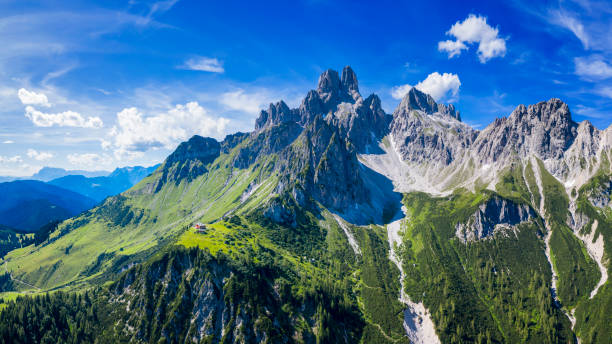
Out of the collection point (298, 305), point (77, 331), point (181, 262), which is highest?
point (181, 262)

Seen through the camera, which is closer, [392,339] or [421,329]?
[392,339]

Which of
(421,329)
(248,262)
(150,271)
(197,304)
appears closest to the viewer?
(197,304)

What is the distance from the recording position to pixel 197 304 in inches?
6309

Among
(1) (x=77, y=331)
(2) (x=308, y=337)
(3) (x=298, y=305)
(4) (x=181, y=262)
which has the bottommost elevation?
(1) (x=77, y=331)

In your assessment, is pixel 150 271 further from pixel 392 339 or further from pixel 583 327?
pixel 583 327

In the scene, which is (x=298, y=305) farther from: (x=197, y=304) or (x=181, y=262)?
(x=181, y=262)

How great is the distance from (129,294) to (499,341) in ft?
825

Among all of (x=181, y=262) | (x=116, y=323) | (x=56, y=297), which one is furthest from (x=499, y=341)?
(x=56, y=297)

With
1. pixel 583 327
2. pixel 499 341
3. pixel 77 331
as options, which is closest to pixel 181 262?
pixel 77 331

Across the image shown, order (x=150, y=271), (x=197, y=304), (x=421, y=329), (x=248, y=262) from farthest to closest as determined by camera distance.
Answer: (x=421, y=329) < (x=248, y=262) < (x=150, y=271) < (x=197, y=304)

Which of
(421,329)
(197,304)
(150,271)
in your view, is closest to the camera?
(197,304)

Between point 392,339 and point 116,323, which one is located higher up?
point 392,339

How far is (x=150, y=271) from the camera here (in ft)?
573

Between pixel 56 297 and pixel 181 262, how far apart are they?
9964cm
